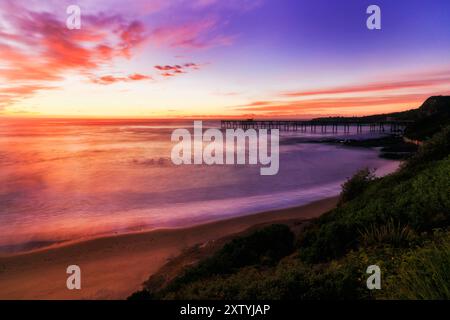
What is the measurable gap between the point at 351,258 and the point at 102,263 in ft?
26.7

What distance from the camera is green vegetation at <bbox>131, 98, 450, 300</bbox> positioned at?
4215mm

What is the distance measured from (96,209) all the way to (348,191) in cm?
1388

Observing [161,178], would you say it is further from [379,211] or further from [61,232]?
[379,211]

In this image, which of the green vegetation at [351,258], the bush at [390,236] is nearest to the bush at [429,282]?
the green vegetation at [351,258]

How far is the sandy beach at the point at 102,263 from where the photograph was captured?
8.84m

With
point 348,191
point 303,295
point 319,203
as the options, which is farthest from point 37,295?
point 319,203

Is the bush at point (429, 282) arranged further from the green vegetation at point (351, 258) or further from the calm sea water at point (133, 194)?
the calm sea water at point (133, 194)

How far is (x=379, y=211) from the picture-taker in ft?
24.9

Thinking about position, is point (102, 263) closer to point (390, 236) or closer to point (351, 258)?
point (351, 258)

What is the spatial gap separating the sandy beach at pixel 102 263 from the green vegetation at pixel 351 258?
99.8 inches

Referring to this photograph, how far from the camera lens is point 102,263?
10.6 meters

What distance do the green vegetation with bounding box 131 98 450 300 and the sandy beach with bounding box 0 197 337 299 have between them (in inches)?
99.8

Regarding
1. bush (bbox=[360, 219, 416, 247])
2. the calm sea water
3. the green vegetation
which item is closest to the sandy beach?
the calm sea water
